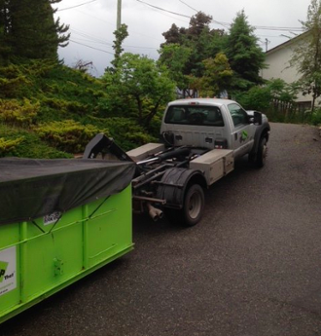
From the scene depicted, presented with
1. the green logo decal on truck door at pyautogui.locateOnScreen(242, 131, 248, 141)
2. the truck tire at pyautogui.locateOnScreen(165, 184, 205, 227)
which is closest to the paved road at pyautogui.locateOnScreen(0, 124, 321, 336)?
the truck tire at pyautogui.locateOnScreen(165, 184, 205, 227)

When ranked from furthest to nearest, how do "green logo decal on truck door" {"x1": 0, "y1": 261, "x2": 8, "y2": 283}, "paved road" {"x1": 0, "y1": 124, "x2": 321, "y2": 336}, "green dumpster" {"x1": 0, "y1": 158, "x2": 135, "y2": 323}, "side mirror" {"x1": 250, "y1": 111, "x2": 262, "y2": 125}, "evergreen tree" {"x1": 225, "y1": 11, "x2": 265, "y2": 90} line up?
"evergreen tree" {"x1": 225, "y1": 11, "x2": 265, "y2": 90}
"side mirror" {"x1": 250, "y1": 111, "x2": 262, "y2": 125}
"paved road" {"x1": 0, "y1": 124, "x2": 321, "y2": 336}
"green dumpster" {"x1": 0, "y1": 158, "x2": 135, "y2": 323}
"green logo decal on truck door" {"x1": 0, "y1": 261, "x2": 8, "y2": 283}

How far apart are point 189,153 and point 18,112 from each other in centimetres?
427

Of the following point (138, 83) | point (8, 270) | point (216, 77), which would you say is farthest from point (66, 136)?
point (216, 77)

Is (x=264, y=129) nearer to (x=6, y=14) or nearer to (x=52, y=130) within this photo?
(x=52, y=130)

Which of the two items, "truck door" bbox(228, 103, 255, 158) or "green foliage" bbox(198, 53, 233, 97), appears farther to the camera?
"green foliage" bbox(198, 53, 233, 97)

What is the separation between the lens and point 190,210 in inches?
284

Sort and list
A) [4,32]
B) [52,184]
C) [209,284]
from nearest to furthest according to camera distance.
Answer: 1. [52,184]
2. [209,284]
3. [4,32]

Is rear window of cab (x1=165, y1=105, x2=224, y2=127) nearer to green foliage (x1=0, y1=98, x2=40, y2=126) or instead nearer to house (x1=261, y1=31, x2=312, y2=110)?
green foliage (x1=0, y1=98, x2=40, y2=126)

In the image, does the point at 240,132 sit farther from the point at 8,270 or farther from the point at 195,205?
the point at 8,270

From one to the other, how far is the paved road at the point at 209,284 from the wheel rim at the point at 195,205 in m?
0.30

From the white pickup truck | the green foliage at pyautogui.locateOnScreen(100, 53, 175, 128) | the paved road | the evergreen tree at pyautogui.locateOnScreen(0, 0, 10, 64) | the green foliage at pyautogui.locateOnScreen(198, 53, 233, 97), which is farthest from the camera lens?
the green foliage at pyautogui.locateOnScreen(198, 53, 233, 97)

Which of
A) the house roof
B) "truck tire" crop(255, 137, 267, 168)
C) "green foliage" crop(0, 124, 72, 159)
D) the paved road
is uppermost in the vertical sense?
the house roof

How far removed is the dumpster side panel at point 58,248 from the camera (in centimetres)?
379

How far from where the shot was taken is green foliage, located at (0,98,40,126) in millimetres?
9188
